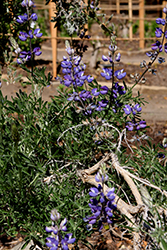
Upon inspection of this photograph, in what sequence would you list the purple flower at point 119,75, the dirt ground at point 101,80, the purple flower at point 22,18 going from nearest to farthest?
the purple flower at point 119,75 < the purple flower at point 22,18 < the dirt ground at point 101,80

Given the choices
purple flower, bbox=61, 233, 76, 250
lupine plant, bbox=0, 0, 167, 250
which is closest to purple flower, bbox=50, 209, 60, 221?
purple flower, bbox=61, 233, 76, 250

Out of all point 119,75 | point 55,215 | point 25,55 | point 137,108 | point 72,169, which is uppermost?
point 25,55

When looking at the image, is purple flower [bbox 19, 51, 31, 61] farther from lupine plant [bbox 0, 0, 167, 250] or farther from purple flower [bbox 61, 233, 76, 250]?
purple flower [bbox 61, 233, 76, 250]

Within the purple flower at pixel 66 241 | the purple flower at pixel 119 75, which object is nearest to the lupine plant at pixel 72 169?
the purple flower at pixel 119 75

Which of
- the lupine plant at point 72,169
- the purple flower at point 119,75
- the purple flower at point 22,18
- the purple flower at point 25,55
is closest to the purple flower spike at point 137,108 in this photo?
the lupine plant at point 72,169

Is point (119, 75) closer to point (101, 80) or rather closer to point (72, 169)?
point (72, 169)

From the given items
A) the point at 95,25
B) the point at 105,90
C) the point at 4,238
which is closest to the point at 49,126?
the point at 105,90

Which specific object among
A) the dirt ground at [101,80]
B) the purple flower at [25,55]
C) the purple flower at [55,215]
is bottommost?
the dirt ground at [101,80]

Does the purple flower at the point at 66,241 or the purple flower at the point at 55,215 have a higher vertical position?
the purple flower at the point at 55,215

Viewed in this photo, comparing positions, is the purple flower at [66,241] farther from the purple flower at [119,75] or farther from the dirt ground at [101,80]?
the purple flower at [119,75]

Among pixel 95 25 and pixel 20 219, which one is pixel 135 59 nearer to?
pixel 95 25

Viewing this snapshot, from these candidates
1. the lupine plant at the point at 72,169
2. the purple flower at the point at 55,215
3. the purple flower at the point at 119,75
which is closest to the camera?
the purple flower at the point at 55,215

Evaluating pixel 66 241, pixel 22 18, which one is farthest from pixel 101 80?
pixel 66 241

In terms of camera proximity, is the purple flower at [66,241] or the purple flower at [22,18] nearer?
the purple flower at [66,241]
